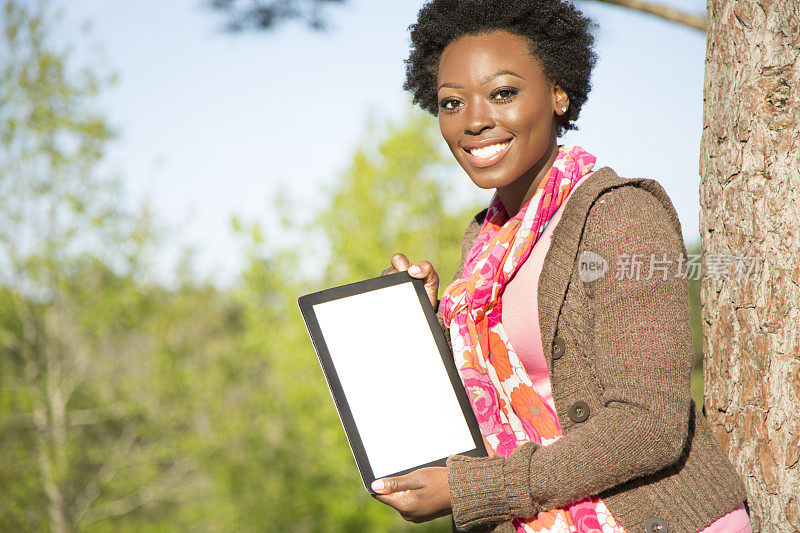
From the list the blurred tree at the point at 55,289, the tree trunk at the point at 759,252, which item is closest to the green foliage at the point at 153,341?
the blurred tree at the point at 55,289

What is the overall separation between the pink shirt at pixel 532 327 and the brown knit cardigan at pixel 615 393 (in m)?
0.04

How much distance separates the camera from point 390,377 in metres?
1.71

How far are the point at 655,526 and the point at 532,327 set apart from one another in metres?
0.46

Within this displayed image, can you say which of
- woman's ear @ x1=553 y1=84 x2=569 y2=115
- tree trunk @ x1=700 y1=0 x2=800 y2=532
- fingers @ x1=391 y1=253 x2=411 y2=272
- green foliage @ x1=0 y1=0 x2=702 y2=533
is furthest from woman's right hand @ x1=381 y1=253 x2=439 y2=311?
green foliage @ x1=0 y1=0 x2=702 y2=533

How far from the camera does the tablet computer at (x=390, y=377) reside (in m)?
1.62

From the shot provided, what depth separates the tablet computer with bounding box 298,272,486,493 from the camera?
1623 mm

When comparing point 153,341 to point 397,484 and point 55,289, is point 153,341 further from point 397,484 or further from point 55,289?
point 397,484

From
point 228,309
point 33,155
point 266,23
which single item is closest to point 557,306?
point 266,23

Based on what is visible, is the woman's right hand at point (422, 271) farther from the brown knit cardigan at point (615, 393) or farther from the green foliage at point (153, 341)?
the green foliage at point (153, 341)

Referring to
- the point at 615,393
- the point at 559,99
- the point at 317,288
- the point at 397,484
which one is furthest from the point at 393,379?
the point at 317,288

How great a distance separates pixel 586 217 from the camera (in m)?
1.47

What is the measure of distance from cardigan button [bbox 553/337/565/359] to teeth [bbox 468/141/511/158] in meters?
→ 0.49

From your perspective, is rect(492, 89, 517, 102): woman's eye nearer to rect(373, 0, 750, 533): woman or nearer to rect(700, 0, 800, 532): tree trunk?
rect(373, 0, 750, 533): woman

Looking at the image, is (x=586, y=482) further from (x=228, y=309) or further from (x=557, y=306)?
(x=228, y=309)
